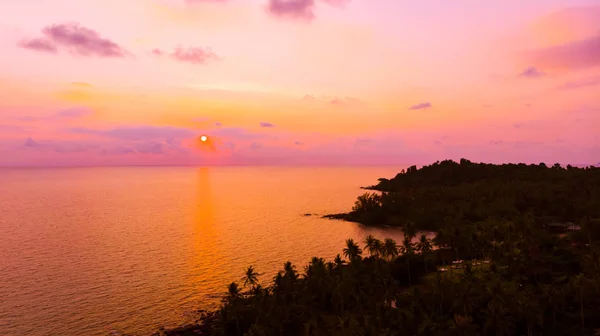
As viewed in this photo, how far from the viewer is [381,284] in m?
87.1

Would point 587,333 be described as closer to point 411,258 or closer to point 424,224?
point 411,258

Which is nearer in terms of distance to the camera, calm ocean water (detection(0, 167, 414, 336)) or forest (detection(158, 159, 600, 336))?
forest (detection(158, 159, 600, 336))

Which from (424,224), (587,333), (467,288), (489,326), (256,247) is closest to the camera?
(489,326)

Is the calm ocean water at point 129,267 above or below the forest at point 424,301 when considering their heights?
below

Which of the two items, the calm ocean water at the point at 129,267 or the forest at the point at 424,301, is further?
the calm ocean water at the point at 129,267

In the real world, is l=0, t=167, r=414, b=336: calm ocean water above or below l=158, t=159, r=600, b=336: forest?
below

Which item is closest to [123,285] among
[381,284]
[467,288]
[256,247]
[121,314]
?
[121,314]

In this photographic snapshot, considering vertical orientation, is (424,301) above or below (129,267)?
above

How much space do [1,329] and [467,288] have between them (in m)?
96.0

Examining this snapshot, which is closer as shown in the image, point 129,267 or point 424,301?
point 424,301

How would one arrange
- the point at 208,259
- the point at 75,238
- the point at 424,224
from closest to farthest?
the point at 208,259
the point at 75,238
the point at 424,224

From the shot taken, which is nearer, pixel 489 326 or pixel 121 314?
pixel 489 326

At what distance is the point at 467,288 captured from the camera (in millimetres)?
76625

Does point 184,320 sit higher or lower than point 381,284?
lower
